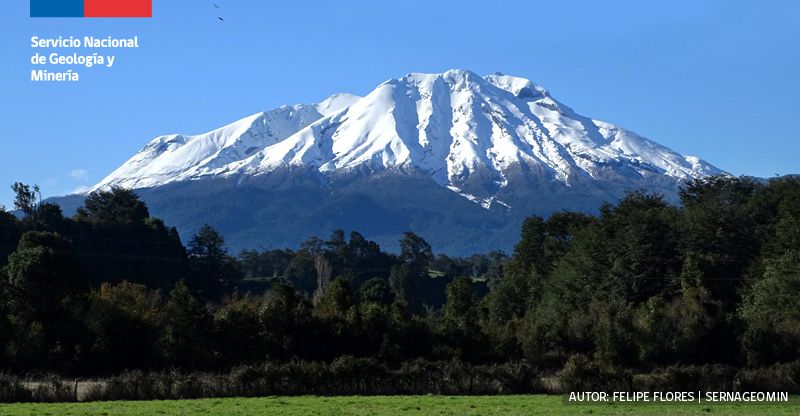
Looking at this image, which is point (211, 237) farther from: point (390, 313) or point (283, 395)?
point (283, 395)

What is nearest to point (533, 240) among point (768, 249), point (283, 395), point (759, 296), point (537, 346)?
point (768, 249)

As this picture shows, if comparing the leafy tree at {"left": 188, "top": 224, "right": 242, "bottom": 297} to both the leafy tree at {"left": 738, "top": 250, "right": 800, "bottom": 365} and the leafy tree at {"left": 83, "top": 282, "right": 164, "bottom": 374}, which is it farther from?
the leafy tree at {"left": 738, "top": 250, "right": 800, "bottom": 365}

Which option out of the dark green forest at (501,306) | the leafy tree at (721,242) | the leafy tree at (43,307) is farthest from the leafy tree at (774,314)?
the leafy tree at (43,307)

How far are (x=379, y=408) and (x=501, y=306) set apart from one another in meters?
43.0

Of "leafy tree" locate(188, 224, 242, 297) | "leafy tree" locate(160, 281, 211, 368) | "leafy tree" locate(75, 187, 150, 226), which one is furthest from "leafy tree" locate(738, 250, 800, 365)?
"leafy tree" locate(75, 187, 150, 226)

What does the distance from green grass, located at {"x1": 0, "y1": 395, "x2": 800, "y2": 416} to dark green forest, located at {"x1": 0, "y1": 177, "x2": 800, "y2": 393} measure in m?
5.31

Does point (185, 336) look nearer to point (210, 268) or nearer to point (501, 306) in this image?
point (501, 306)

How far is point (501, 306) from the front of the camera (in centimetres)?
7169

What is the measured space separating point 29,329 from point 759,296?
3239cm

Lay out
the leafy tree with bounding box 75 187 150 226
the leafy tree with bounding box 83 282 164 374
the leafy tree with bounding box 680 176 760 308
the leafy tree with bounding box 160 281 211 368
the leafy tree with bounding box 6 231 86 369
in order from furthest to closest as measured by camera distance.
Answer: the leafy tree with bounding box 75 187 150 226, the leafy tree with bounding box 680 176 760 308, the leafy tree with bounding box 160 281 211 368, the leafy tree with bounding box 83 282 164 374, the leafy tree with bounding box 6 231 86 369

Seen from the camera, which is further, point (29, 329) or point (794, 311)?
point (794, 311)

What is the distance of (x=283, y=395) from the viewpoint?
34844 mm

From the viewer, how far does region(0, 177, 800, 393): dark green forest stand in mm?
43219

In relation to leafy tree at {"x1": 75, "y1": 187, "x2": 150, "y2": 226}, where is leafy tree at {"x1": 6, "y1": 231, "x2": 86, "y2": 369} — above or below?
below
